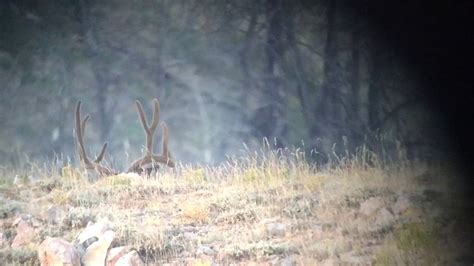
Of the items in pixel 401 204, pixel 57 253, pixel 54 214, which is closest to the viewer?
pixel 57 253

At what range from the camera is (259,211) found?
12.7ft

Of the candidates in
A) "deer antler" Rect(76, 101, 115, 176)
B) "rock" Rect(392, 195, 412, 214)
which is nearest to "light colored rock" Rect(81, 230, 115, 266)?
"deer antler" Rect(76, 101, 115, 176)

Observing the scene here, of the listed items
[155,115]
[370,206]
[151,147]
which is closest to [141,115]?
[155,115]

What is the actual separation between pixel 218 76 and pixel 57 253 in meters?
1.25

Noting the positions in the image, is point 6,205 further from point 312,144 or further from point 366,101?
point 366,101

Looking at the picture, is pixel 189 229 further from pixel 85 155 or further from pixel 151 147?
pixel 85 155

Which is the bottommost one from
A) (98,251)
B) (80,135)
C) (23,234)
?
(98,251)

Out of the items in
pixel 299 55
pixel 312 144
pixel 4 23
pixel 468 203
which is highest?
pixel 4 23

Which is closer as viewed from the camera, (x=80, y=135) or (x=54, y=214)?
(x=54, y=214)

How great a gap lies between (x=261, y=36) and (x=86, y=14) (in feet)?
3.13

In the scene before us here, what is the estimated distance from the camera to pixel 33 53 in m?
4.01

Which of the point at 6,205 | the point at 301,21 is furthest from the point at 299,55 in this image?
the point at 6,205

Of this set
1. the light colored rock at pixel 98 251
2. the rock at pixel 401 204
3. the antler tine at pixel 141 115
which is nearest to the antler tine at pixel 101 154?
the antler tine at pixel 141 115

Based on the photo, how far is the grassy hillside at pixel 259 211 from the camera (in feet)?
12.5
